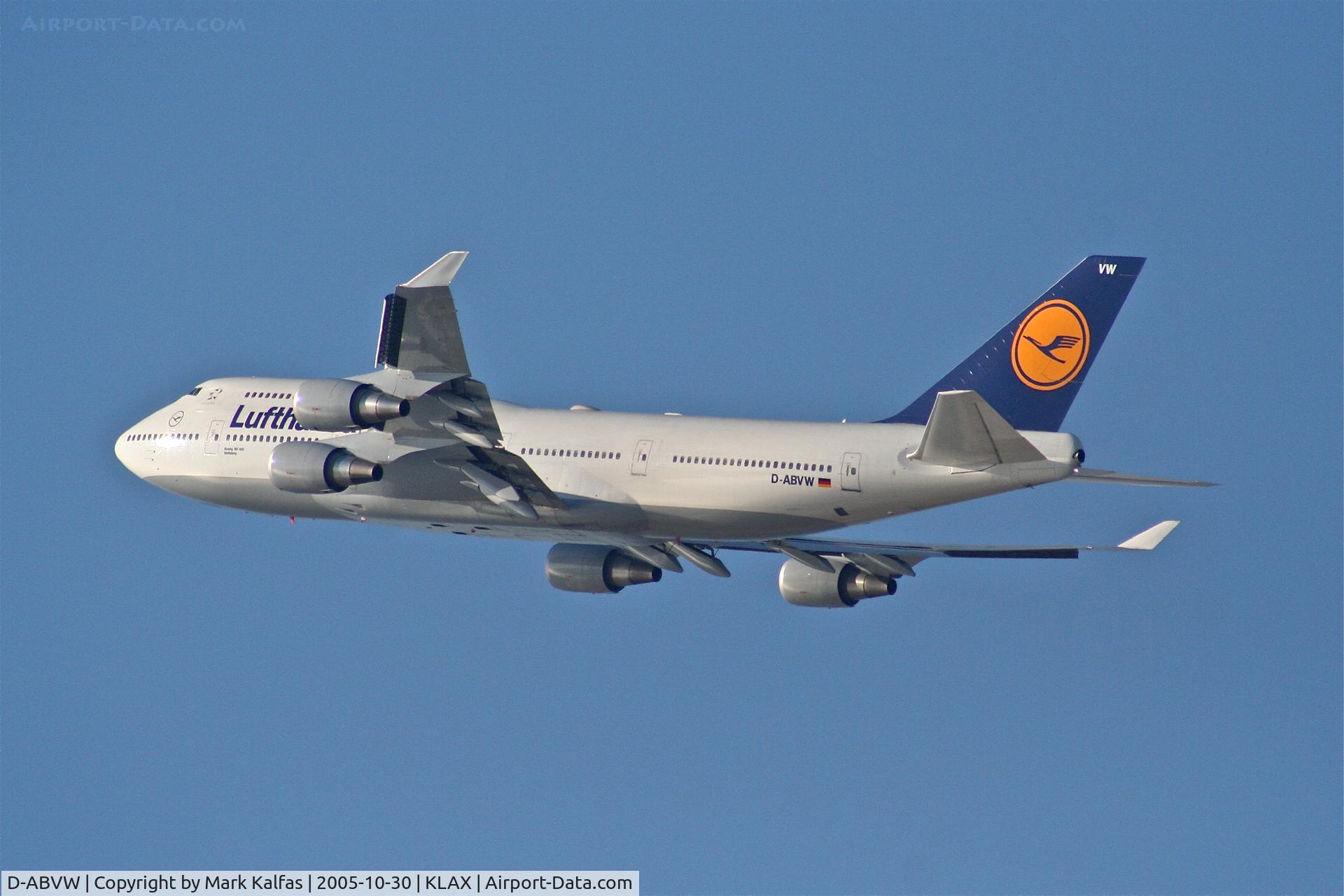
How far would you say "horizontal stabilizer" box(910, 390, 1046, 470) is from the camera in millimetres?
39094

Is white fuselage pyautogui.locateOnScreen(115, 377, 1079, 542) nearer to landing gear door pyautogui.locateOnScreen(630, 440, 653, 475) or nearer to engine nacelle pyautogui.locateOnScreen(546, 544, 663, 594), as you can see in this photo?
landing gear door pyautogui.locateOnScreen(630, 440, 653, 475)

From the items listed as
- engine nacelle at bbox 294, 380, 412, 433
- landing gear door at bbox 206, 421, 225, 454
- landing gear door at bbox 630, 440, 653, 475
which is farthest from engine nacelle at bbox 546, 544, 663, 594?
engine nacelle at bbox 294, 380, 412, 433

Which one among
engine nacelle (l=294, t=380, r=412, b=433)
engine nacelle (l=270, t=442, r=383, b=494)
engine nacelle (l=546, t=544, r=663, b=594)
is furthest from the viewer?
engine nacelle (l=546, t=544, r=663, b=594)

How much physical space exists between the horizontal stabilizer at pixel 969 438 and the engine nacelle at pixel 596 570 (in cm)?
1057

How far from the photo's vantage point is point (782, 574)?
49344mm

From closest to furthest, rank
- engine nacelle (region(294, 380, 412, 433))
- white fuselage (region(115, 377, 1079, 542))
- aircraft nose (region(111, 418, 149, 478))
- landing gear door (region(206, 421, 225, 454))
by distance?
engine nacelle (region(294, 380, 412, 433)) < white fuselage (region(115, 377, 1079, 542)) < landing gear door (region(206, 421, 225, 454)) < aircraft nose (region(111, 418, 149, 478))

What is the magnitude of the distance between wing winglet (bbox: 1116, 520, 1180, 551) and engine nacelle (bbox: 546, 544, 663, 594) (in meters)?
11.6

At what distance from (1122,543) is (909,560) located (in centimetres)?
543

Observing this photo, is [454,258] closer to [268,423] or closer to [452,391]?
[452,391]

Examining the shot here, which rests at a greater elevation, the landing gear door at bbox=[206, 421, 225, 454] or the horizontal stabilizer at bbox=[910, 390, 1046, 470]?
the landing gear door at bbox=[206, 421, 225, 454]

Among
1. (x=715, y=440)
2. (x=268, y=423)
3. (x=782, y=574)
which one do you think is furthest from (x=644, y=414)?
(x=268, y=423)

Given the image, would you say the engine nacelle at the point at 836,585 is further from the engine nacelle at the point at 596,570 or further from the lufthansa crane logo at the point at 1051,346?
the lufthansa crane logo at the point at 1051,346

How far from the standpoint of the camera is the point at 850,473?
42.4 m

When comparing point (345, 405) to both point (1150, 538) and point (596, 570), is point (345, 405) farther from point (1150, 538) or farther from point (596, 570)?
point (1150, 538)
